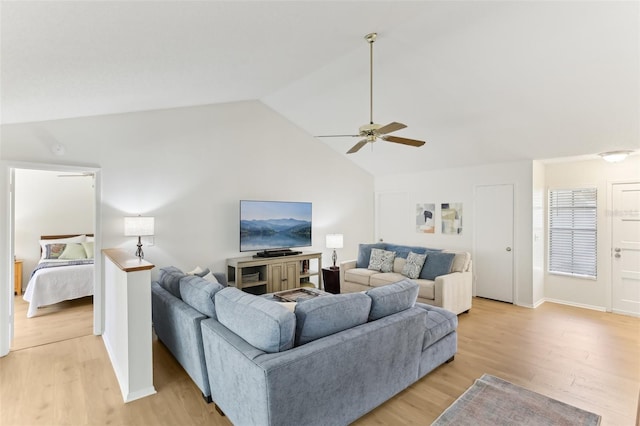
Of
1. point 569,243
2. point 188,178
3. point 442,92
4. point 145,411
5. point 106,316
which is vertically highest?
point 442,92

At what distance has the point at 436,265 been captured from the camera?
475 cm

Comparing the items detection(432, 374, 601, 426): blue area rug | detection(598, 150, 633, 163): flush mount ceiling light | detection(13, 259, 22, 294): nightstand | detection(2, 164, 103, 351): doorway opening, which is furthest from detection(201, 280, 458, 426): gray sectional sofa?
detection(13, 259, 22, 294): nightstand

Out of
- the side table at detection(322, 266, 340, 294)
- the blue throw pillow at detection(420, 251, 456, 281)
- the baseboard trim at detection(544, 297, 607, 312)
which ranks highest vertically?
the blue throw pillow at detection(420, 251, 456, 281)

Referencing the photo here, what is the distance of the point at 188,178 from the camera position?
4.55 m

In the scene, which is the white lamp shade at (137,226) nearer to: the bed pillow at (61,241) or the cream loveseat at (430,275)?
the bed pillow at (61,241)

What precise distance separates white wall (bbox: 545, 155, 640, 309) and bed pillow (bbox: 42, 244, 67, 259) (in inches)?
338

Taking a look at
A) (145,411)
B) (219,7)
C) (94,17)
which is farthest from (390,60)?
(145,411)

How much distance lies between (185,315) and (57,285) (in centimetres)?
335

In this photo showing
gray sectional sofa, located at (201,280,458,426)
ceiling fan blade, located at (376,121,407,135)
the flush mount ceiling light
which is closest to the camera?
gray sectional sofa, located at (201,280,458,426)

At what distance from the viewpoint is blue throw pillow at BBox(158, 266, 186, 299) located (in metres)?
2.96

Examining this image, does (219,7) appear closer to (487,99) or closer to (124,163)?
(124,163)

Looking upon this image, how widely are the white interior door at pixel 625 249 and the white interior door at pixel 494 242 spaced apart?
1.35 meters

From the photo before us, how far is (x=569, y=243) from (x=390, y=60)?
167 inches

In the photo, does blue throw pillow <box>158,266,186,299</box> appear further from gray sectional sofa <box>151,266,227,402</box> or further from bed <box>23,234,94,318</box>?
bed <box>23,234,94,318</box>
